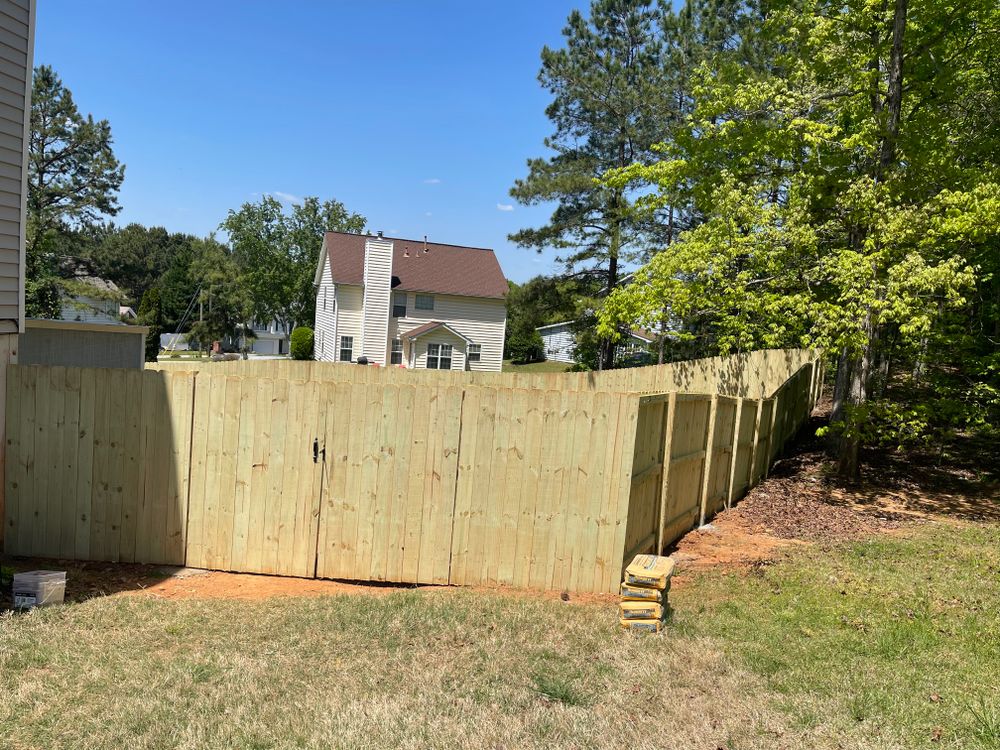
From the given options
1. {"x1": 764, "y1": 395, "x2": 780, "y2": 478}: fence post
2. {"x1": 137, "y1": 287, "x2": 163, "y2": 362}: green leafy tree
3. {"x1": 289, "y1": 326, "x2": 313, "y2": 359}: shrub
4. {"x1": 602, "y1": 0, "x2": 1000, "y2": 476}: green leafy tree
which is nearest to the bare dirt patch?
{"x1": 764, "y1": 395, "x2": 780, "y2": 478}: fence post

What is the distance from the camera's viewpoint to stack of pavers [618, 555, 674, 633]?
5.06 meters

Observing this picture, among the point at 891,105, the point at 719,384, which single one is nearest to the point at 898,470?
the point at 719,384

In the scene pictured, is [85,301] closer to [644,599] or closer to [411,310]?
[411,310]

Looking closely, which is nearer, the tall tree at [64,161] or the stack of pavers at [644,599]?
the stack of pavers at [644,599]

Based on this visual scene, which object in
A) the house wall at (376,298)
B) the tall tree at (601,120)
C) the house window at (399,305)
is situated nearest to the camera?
the tall tree at (601,120)

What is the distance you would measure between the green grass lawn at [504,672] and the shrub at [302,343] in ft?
145

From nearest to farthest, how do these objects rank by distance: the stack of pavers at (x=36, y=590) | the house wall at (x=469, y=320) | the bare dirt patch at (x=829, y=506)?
the stack of pavers at (x=36, y=590) < the bare dirt patch at (x=829, y=506) < the house wall at (x=469, y=320)

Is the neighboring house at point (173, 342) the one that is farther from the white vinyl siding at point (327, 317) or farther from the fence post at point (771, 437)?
the fence post at point (771, 437)

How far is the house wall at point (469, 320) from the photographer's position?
38.4m

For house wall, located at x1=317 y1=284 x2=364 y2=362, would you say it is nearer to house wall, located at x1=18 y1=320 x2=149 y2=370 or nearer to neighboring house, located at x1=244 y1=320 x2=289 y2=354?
house wall, located at x1=18 y1=320 x2=149 y2=370

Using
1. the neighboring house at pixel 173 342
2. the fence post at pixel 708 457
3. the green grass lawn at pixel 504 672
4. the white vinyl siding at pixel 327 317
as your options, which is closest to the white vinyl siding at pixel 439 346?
the white vinyl siding at pixel 327 317

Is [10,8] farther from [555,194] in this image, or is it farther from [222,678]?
[555,194]

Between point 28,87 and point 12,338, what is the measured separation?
2433 millimetres

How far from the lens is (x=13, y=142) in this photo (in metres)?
6.65
